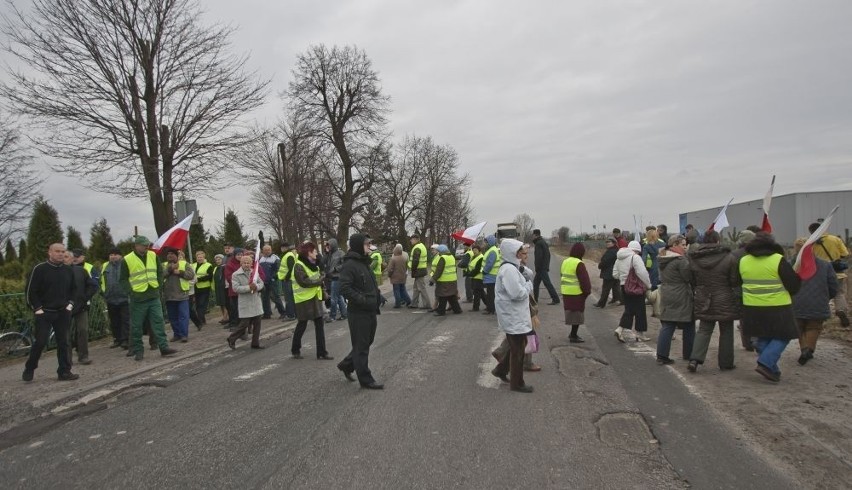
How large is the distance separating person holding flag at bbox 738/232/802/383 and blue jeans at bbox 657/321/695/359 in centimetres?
93

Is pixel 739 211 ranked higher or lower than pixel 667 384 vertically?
higher

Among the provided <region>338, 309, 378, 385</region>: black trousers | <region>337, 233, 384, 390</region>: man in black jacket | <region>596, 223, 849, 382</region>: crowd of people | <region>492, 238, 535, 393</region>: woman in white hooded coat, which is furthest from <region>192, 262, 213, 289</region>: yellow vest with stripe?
<region>596, 223, 849, 382</region>: crowd of people

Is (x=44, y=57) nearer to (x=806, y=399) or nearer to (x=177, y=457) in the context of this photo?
(x=177, y=457)

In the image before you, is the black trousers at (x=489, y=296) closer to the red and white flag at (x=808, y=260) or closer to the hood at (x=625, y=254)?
the hood at (x=625, y=254)

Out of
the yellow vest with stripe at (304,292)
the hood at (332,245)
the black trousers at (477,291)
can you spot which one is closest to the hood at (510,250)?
the yellow vest with stripe at (304,292)

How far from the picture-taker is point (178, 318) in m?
10.1

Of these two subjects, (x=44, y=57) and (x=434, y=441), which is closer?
(x=434, y=441)

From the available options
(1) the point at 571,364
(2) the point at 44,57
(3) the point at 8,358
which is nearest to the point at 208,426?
(1) the point at 571,364

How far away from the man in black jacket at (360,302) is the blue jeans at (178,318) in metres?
5.29

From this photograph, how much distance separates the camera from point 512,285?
19.2 ft

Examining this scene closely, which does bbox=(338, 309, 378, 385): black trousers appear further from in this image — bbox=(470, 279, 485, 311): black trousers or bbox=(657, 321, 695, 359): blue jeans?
bbox=(470, 279, 485, 311): black trousers

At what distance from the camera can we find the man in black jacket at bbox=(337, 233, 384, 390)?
6.10 metres

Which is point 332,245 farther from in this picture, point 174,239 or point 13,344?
point 13,344

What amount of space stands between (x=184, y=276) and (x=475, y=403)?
684 cm
